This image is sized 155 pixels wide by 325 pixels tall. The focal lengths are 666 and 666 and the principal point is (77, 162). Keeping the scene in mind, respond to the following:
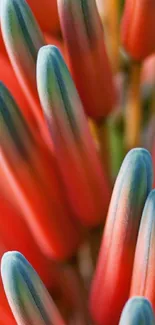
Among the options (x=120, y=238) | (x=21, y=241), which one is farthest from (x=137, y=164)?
(x=21, y=241)

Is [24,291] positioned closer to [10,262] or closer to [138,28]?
[10,262]

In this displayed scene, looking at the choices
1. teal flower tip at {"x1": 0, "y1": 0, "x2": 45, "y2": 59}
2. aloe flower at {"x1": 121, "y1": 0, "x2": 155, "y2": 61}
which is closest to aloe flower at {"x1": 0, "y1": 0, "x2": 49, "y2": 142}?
teal flower tip at {"x1": 0, "y1": 0, "x2": 45, "y2": 59}

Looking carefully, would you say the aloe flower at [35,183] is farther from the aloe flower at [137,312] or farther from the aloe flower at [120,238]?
the aloe flower at [137,312]

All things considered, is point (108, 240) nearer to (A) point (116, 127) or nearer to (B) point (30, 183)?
(B) point (30, 183)

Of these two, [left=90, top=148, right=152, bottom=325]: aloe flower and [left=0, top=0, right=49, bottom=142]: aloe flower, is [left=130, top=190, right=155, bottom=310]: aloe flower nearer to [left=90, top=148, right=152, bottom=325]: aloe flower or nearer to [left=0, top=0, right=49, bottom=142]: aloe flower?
[left=90, top=148, right=152, bottom=325]: aloe flower

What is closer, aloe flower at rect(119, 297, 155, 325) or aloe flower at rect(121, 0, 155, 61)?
aloe flower at rect(119, 297, 155, 325)

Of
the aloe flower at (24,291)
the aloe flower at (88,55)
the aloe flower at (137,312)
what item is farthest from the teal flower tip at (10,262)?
the aloe flower at (88,55)
